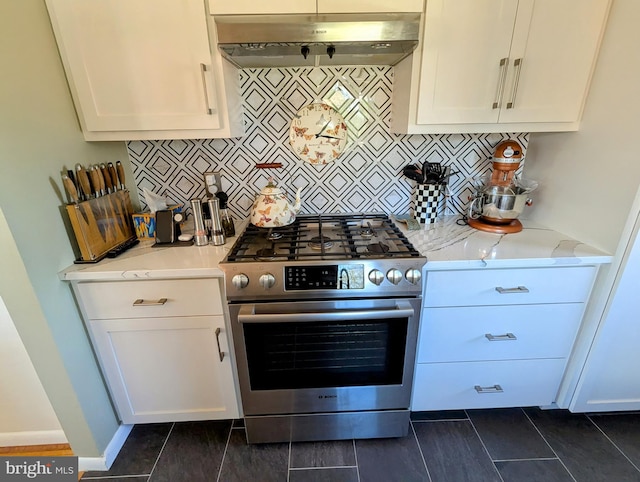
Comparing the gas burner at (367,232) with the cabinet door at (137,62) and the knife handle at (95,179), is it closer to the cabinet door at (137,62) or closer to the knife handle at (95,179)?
the cabinet door at (137,62)

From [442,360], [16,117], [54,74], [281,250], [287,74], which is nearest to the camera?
[16,117]

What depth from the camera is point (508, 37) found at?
1.26m

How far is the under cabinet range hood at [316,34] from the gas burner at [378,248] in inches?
31.2

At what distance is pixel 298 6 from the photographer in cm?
118

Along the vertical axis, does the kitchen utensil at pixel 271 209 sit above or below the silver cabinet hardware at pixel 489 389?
above

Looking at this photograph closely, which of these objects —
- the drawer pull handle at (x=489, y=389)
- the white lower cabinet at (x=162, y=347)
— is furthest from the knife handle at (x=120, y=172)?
the drawer pull handle at (x=489, y=389)

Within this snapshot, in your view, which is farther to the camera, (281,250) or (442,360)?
(442,360)

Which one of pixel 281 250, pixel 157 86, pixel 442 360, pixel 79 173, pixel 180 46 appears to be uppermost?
pixel 180 46

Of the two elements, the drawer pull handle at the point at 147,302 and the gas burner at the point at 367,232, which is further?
the gas burner at the point at 367,232

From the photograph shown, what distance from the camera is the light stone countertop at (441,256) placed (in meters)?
1.21

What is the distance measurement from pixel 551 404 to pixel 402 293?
3.75 ft

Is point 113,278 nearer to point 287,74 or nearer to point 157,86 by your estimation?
point 157,86

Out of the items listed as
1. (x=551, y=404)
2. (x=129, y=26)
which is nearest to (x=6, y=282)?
(x=129, y=26)

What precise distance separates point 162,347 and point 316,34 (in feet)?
4.65
